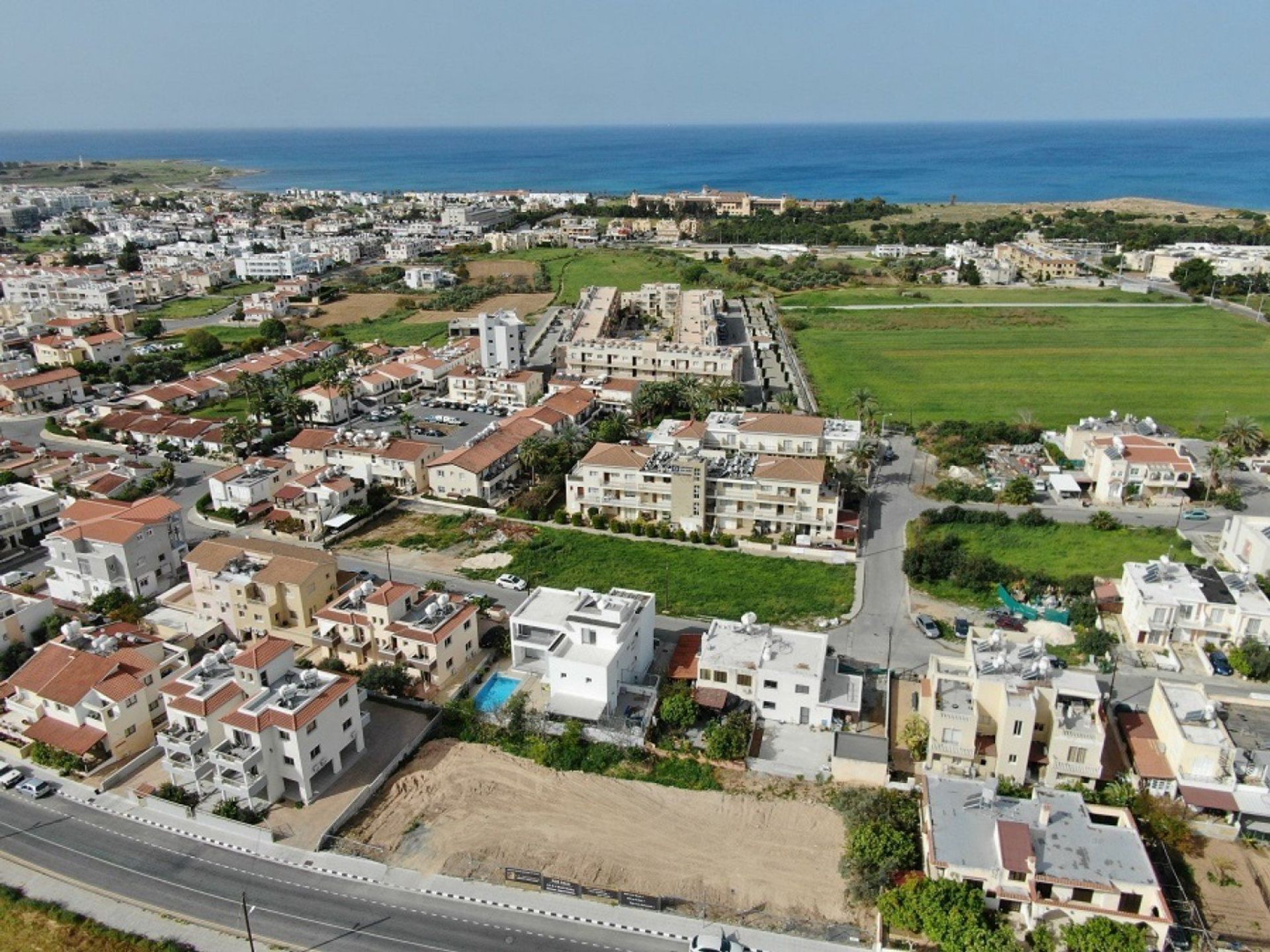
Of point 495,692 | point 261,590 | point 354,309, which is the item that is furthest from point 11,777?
point 354,309

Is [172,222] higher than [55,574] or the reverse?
higher

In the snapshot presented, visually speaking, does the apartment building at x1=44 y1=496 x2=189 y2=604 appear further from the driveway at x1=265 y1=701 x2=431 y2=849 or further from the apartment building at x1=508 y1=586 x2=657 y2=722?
the apartment building at x1=508 y1=586 x2=657 y2=722

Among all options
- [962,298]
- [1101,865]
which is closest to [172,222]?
[962,298]

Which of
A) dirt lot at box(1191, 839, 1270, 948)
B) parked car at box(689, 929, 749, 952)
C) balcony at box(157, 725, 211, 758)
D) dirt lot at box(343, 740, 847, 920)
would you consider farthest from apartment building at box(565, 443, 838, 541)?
parked car at box(689, 929, 749, 952)

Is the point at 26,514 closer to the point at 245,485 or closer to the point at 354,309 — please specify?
the point at 245,485

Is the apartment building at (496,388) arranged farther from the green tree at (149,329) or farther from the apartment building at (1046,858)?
the apartment building at (1046,858)

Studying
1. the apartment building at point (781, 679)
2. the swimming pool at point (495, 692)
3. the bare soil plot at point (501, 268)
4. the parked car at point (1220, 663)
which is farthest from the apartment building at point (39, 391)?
the parked car at point (1220, 663)

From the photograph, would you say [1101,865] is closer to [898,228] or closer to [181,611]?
[181,611]
